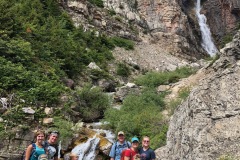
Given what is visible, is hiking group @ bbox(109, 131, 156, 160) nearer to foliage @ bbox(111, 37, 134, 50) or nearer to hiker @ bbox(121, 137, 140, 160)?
hiker @ bbox(121, 137, 140, 160)

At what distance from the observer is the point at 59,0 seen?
104 feet

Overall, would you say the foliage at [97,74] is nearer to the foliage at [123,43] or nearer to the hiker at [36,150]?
the foliage at [123,43]

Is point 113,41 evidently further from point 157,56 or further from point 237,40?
point 237,40

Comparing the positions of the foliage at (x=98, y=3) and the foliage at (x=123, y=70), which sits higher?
the foliage at (x=98, y=3)

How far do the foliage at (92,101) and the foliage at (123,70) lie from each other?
9.31 m

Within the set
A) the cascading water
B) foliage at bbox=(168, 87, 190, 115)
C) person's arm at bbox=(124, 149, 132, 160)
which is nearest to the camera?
person's arm at bbox=(124, 149, 132, 160)

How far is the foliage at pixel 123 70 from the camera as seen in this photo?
26053mm

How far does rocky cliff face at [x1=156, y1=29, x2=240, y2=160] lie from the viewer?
629cm

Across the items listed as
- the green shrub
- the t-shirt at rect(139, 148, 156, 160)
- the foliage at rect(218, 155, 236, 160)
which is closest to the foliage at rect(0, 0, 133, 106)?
the green shrub

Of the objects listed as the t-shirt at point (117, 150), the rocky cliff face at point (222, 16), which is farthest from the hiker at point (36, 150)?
the rocky cliff face at point (222, 16)

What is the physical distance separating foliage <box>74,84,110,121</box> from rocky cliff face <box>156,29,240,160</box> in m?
7.74

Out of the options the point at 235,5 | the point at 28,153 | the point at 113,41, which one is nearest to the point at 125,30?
the point at 113,41

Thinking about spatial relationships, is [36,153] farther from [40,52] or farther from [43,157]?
[40,52]

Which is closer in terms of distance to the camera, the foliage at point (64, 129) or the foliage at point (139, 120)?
the foliage at point (64, 129)
